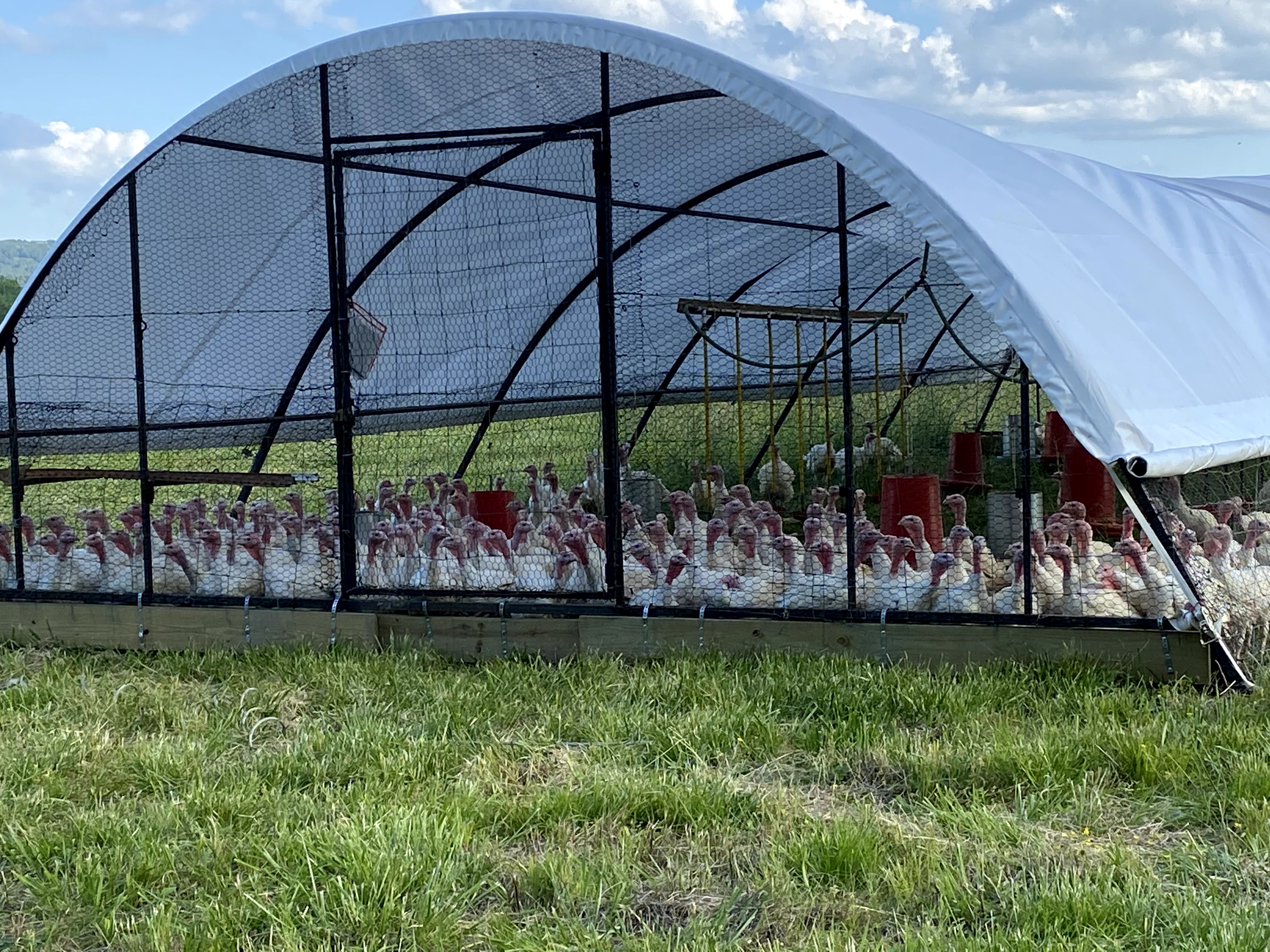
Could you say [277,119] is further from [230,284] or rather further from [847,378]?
[847,378]

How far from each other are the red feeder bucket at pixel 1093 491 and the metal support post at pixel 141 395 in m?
5.24

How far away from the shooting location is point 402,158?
7.88 m

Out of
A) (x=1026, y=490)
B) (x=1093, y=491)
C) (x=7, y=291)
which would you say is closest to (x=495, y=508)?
(x=1093, y=491)

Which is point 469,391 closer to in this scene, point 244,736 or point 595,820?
point 244,736

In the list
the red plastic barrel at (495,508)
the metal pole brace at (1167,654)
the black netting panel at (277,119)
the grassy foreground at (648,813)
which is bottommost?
the grassy foreground at (648,813)

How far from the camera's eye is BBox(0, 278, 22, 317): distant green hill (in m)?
32.7

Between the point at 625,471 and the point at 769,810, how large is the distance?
5.88 m

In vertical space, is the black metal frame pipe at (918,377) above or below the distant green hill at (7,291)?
below

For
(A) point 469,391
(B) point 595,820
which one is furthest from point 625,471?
(B) point 595,820

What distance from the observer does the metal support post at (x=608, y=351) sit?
18.4ft

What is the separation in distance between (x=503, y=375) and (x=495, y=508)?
1.84 meters

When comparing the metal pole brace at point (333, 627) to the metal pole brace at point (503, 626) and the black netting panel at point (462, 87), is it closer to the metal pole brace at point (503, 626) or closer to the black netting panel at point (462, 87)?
the metal pole brace at point (503, 626)

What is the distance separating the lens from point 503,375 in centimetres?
1009

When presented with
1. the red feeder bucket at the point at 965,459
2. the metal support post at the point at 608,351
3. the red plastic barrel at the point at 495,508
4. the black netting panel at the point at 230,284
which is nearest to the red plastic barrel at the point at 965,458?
the red feeder bucket at the point at 965,459
